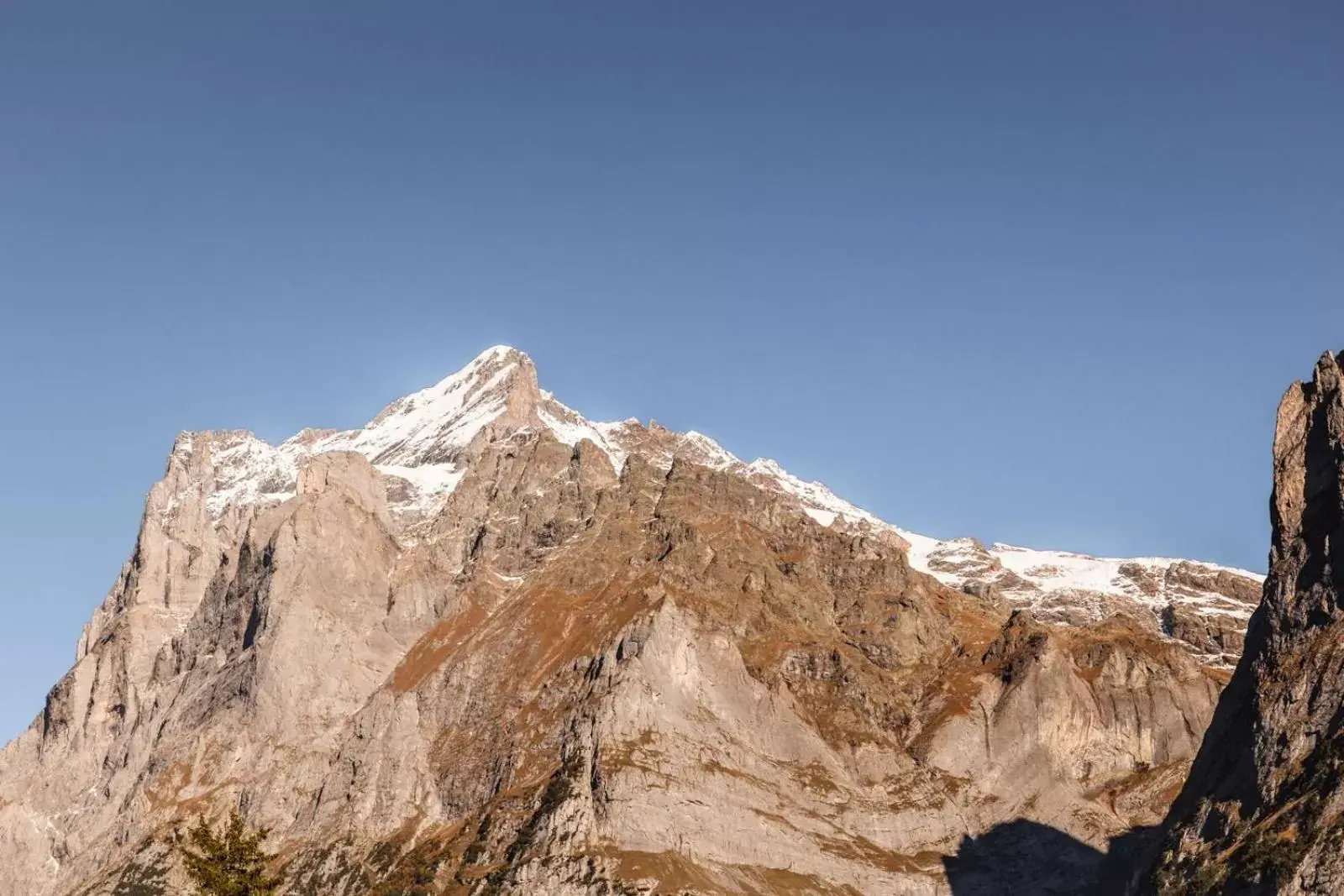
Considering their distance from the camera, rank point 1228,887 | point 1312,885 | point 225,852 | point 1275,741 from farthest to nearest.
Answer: point 1275,741 < point 1228,887 < point 1312,885 < point 225,852

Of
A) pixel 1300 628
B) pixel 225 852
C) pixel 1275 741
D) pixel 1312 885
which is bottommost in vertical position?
pixel 225 852

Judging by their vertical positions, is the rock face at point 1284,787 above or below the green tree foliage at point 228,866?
above

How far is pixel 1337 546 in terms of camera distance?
7776 inches

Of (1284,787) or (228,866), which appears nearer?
(228,866)

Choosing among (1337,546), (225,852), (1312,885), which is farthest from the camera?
(1337,546)

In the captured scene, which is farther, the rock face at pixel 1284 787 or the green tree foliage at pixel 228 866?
the rock face at pixel 1284 787

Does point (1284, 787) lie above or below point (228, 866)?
above

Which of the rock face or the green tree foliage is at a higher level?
the rock face

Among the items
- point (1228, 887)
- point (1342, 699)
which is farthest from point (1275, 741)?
point (1228, 887)

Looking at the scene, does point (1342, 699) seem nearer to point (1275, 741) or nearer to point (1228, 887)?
point (1275, 741)

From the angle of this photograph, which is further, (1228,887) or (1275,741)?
(1275,741)

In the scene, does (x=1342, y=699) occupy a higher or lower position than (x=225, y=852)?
higher

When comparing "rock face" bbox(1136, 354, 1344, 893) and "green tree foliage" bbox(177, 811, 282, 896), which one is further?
"rock face" bbox(1136, 354, 1344, 893)

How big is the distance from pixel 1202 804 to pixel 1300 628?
2620 cm
